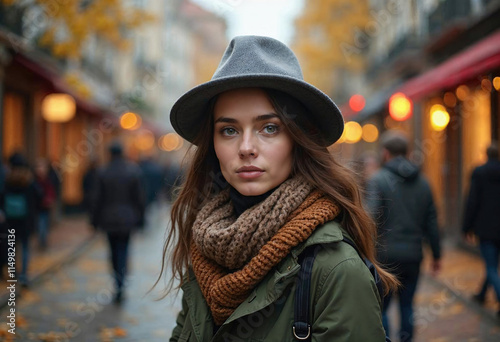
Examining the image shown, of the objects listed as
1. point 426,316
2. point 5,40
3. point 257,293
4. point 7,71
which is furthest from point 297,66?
point 7,71

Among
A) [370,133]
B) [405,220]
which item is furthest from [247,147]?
[370,133]

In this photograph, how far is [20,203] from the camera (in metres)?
9.57

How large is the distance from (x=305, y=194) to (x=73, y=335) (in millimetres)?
5343

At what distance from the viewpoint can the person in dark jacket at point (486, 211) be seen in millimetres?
7426

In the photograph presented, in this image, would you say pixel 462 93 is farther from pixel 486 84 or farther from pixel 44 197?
pixel 44 197

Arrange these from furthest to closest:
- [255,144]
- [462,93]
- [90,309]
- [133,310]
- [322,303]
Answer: [462,93] → [133,310] → [90,309] → [255,144] → [322,303]

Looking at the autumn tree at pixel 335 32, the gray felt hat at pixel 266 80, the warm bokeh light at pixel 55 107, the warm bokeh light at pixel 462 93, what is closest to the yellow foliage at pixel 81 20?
the warm bokeh light at pixel 55 107

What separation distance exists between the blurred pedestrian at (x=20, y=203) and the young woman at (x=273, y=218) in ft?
25.7

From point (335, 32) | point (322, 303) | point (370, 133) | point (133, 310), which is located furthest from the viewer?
point (335, 32)

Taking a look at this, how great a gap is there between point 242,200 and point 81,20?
13628 millimetres

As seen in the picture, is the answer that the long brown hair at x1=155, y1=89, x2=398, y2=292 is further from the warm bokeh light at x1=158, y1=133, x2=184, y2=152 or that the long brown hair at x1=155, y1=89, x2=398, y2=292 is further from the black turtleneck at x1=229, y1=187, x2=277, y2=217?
the warm bokeh light at x1=158, y1=133, x2=184, y2=152

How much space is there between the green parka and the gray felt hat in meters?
0.45

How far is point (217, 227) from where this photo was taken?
7.14ft

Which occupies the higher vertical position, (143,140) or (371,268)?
(371,268)
